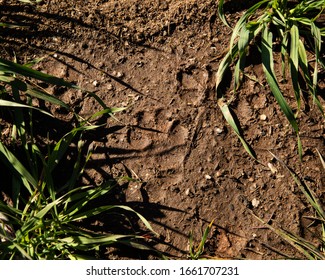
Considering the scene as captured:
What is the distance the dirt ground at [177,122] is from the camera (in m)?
2.13

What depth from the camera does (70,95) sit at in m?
2.24

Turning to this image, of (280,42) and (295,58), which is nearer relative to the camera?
(295,58)

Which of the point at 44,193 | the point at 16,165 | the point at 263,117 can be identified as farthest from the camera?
the point at 263,117

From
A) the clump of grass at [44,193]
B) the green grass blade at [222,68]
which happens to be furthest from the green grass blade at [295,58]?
the clump of grass at [44,193]

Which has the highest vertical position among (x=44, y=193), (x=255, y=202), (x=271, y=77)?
(x=271, y=77)

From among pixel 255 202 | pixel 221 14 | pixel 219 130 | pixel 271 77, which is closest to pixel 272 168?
pixel 255 202

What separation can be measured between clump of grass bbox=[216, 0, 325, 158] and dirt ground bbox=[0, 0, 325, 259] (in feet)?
0.19

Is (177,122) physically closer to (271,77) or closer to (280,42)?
(271,77)

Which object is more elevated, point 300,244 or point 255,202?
point 255,202

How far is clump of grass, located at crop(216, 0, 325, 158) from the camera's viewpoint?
2.12 m

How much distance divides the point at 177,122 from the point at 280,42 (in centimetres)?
57

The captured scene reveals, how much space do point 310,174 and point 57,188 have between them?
1.03 m

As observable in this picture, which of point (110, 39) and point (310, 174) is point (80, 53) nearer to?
point (110, 39)

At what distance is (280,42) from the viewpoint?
228 cm
